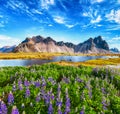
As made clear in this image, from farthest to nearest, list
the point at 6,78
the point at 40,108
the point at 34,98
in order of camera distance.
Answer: the point at 6,78 < the point at 34,98 < the point at 40,108

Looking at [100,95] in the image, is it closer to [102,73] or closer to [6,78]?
[6,78]

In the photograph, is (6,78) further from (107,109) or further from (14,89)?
(107,109)

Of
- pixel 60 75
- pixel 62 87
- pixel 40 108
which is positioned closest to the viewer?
pixel 40 108

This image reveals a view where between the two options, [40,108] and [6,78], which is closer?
[40,108]

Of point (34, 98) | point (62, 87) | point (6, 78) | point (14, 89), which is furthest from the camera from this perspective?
point (6, 78)

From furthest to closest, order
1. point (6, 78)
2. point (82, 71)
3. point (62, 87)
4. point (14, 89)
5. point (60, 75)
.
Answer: point (82, 71), point (60, 75), point (6, 78), point (62, 87), point (14, 89)

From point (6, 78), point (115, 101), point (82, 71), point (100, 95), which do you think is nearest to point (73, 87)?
point (100, 95)

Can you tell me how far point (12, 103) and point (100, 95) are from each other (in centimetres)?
465

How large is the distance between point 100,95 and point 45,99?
3.34 m

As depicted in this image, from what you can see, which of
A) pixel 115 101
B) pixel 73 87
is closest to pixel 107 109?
pixel 115 101

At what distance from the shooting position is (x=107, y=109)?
10.8m

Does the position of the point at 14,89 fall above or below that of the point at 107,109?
above

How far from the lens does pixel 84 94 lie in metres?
11.6

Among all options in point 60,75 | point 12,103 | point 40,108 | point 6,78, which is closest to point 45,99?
point 40,108
